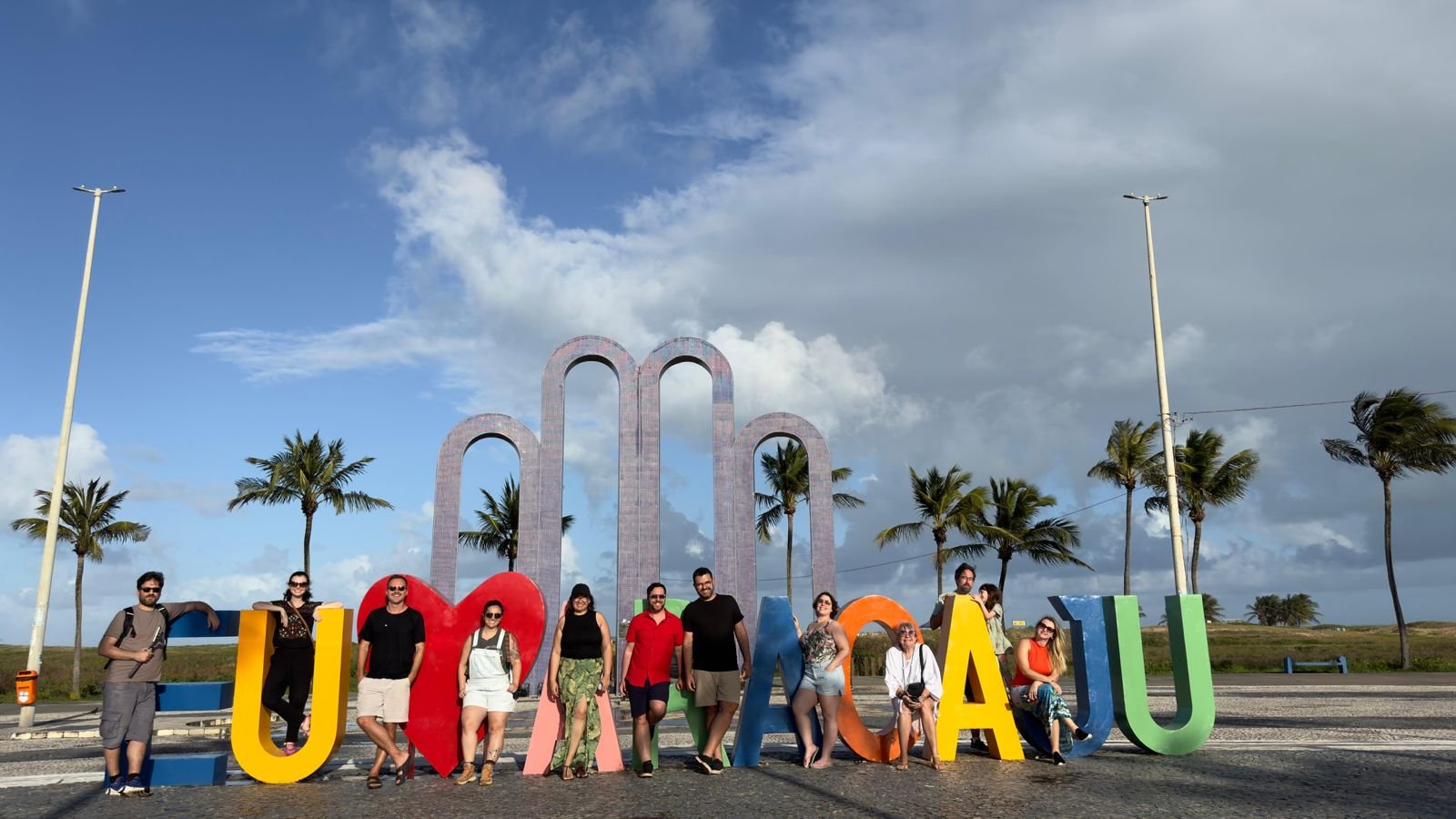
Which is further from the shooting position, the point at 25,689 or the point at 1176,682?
the point at 25,689

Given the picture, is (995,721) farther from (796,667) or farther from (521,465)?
(521,465)

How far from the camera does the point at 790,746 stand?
12.1 metres

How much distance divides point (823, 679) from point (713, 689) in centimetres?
114

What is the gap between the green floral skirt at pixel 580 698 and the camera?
30.8 feet

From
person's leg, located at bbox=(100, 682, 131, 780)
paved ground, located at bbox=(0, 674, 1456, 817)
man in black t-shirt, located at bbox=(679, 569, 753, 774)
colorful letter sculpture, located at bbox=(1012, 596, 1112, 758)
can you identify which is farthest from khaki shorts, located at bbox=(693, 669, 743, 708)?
person's leg, located at bbox=(100, 682, 131, 780)

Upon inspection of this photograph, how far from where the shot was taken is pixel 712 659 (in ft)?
31.9

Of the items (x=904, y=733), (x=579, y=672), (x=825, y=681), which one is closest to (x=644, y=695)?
(x=579, y=672)

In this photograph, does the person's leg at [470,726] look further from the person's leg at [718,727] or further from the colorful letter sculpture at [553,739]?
the person's leg at [718,727]

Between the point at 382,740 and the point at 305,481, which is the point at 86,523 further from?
the point at 382,740

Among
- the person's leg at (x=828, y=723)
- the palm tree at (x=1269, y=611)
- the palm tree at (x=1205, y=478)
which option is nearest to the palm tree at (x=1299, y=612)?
the palm tree at (x=1269, y=611)

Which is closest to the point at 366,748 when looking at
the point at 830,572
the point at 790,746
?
the point at 790,746

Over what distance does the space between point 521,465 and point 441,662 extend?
11941mm

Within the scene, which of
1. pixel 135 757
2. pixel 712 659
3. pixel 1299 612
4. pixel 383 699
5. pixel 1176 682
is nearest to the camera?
pixel 135 757

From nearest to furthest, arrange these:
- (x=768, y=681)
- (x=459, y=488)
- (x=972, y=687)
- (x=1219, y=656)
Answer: (x=768, y=681) < (x=972, y=687) < (x=459, y=488) < (x=1219, y=656)
